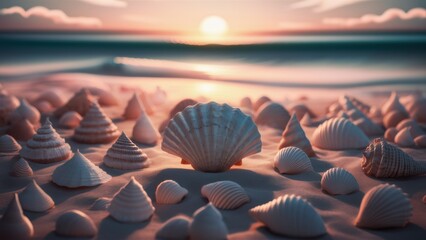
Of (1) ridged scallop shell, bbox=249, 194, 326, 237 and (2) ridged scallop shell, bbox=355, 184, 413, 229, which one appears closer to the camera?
(1) ridged scallop shell, bbox=249, 194, 326, 237

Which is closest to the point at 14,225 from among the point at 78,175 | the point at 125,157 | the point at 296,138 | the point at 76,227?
the point at 76,227

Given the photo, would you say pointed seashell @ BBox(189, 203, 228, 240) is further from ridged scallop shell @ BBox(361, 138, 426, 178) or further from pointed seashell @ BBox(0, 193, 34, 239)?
ridged scallop shell @ BBox(361, 138, 426, 178)

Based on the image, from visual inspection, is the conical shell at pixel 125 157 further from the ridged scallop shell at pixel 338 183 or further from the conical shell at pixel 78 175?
the ridged scallop shell at pixel 338 183

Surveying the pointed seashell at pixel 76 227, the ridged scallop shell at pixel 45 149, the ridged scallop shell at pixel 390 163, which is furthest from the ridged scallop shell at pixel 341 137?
the pointed seashell at pixel 76 227

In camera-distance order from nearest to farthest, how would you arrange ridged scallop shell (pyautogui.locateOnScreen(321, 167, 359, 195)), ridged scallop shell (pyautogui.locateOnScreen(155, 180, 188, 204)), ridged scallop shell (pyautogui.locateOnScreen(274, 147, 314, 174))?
ridged scallop shell (pyautogui.locateOnScreen(155, 180, 188, 204))
ridged scallop shell (pyautogui.locateOnScreen(321, 167, 359, 195))
ridged scallop shell (pyautogui.locateOnScreen(274, 147, 314, 174))

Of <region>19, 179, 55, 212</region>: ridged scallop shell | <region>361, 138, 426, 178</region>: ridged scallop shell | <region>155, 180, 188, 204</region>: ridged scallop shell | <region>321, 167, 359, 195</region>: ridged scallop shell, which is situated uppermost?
<region>361, 138, 426, 178</region>: ridged scallop shell

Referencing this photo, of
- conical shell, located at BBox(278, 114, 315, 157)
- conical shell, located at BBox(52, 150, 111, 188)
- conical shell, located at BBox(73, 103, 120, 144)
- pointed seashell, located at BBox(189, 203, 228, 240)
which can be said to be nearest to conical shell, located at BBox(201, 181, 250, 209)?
pointed seashell, located at BBox(189, 203, 228, 240)

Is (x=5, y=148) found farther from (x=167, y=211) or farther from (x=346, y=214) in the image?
(x=346, y=214)
